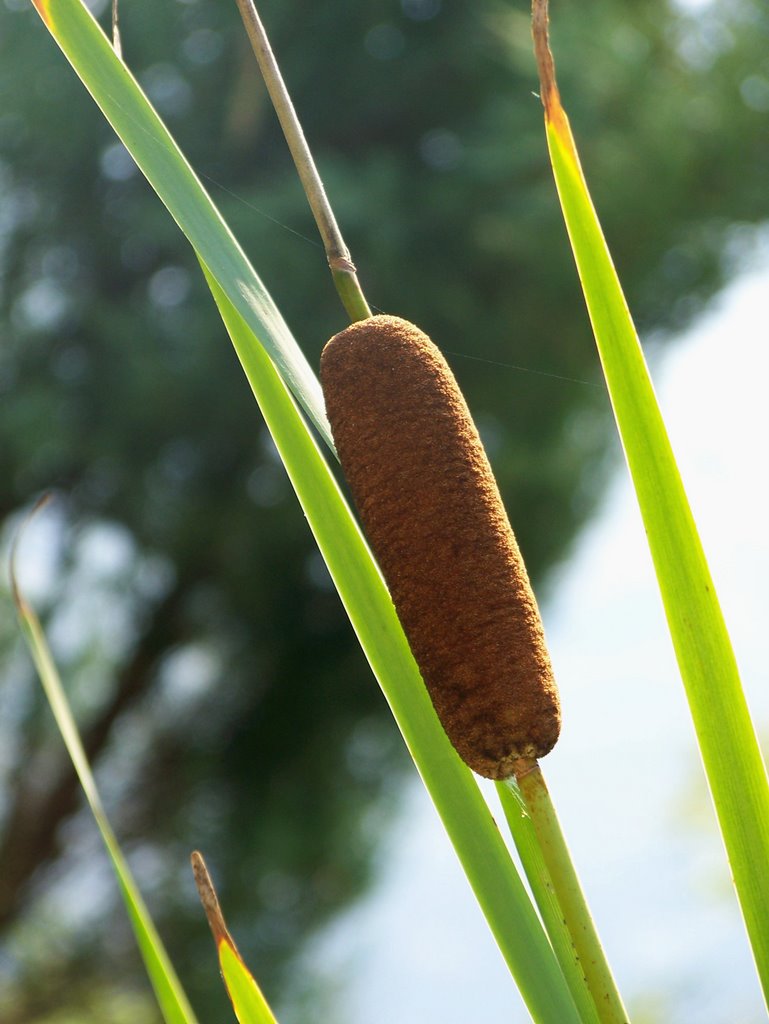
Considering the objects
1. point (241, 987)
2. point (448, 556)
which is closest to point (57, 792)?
point (241, 987)

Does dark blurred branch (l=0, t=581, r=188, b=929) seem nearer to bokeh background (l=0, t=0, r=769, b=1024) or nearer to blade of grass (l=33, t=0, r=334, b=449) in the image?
bokeh background (l=0, t=0, r=769, b=1024)

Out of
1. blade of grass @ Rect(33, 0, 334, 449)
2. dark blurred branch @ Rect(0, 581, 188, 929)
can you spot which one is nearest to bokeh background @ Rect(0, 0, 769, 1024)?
dark blurred branch @ Rect(0, 581, 188, 929)

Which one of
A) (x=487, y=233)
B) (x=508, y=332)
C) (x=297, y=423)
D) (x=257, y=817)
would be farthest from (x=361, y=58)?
(x=297, y=423)

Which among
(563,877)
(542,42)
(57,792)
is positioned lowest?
(563,877)

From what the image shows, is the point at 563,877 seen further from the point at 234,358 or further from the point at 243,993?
the point at 234,358

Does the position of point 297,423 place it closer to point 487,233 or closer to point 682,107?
point 487,233

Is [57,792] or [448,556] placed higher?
[57,792]
